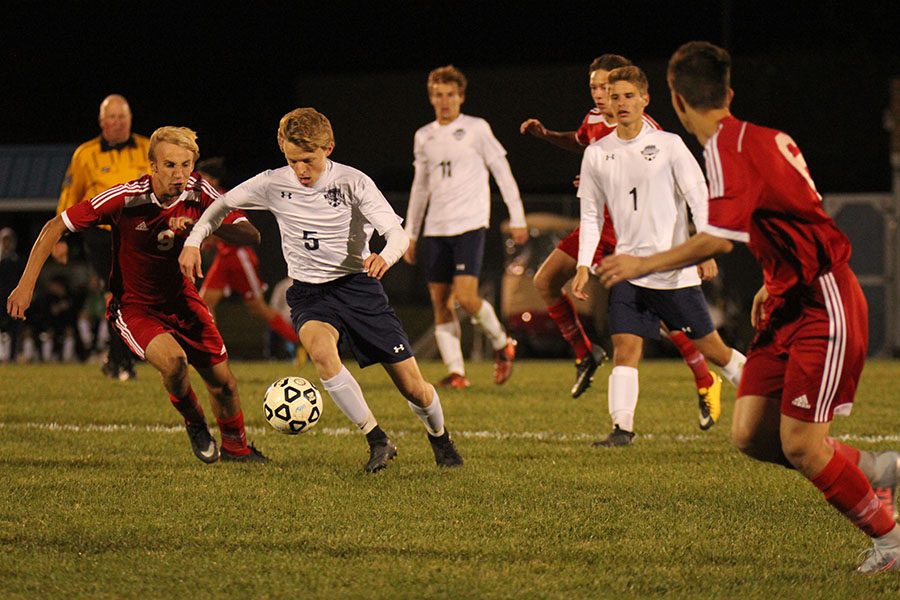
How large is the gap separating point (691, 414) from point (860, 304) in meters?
5.08

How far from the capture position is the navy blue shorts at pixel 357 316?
22.6 ft

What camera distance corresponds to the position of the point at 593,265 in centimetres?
816

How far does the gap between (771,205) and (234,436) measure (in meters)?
3.77

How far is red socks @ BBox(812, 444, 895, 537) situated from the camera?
15.2 feet

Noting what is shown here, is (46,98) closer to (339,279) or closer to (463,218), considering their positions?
(463,218)

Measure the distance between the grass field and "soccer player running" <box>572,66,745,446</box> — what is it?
0.75 metres

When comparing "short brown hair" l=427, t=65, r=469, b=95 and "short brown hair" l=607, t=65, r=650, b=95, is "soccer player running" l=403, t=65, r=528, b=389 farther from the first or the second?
"short brown hair" l=607, t=65, r=650, b=95

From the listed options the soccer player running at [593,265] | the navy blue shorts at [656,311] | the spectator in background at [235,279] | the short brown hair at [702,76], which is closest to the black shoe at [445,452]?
the navy blue shorts at [656,311]

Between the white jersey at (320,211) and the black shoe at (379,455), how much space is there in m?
0.92

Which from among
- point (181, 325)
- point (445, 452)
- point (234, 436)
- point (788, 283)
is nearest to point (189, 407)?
point (234, 436)

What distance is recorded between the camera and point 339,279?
22.9 ft

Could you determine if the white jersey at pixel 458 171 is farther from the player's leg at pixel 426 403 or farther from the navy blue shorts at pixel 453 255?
the player's leg at pixel 426 403

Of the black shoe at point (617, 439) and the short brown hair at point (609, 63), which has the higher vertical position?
the short brown hair at point (609, 63)

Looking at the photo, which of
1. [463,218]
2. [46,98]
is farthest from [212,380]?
[46,98]
